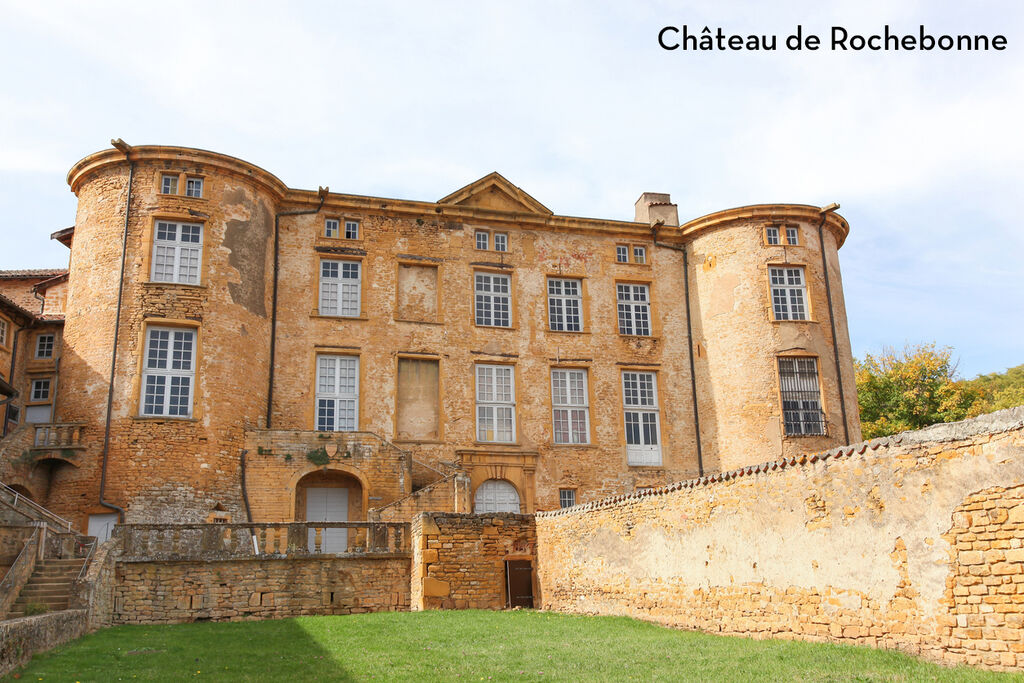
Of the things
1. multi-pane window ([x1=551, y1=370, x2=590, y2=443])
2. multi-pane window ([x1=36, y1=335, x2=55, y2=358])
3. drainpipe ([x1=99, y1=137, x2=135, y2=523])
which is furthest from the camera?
multi-pane window ([x1=551, y1=370, x2=590, y2=443])

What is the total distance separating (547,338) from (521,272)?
2.50 metres

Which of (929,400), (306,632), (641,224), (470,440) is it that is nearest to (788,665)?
(306,632)

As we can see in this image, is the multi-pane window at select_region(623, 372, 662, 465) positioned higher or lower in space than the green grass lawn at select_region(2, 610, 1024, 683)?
higher

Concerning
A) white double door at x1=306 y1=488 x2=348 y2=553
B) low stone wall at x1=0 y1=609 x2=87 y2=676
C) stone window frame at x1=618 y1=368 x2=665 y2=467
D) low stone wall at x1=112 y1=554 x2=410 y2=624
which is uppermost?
stone window frame at x1=618 y1=368 x2=665 y2=467

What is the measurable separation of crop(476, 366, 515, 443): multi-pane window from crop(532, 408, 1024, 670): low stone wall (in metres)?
12.0

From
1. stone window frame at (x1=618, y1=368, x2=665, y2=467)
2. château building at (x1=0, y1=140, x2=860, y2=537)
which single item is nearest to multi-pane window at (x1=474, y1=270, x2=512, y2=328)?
château building at (x1=0, y1=140, x2=860, y2=537)

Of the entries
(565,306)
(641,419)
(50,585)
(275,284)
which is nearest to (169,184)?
(275,284)

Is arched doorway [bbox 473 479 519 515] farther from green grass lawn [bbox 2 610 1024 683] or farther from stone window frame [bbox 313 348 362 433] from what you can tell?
green grass lawn [bbox 2 610 1024 683]

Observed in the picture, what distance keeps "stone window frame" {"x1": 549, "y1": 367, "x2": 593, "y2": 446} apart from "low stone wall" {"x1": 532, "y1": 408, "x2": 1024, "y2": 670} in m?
12.3

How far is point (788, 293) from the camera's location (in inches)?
1235

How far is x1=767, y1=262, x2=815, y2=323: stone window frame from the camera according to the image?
30828 millimetres

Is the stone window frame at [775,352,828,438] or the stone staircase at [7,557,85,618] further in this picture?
the stone window frame at [775,352,828,438]

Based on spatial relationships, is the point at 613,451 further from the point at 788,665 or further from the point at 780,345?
the point at 788,665

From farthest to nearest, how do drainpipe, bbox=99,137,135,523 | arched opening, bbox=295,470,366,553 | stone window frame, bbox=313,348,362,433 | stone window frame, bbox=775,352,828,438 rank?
1. stone window frame, bbox=775,352,828,438
2. stone window frame, bbox=313,348,362,433
3. arched opening, bbox=295,470,366,553
4. drainpipe, bbox=99,137,135,523
